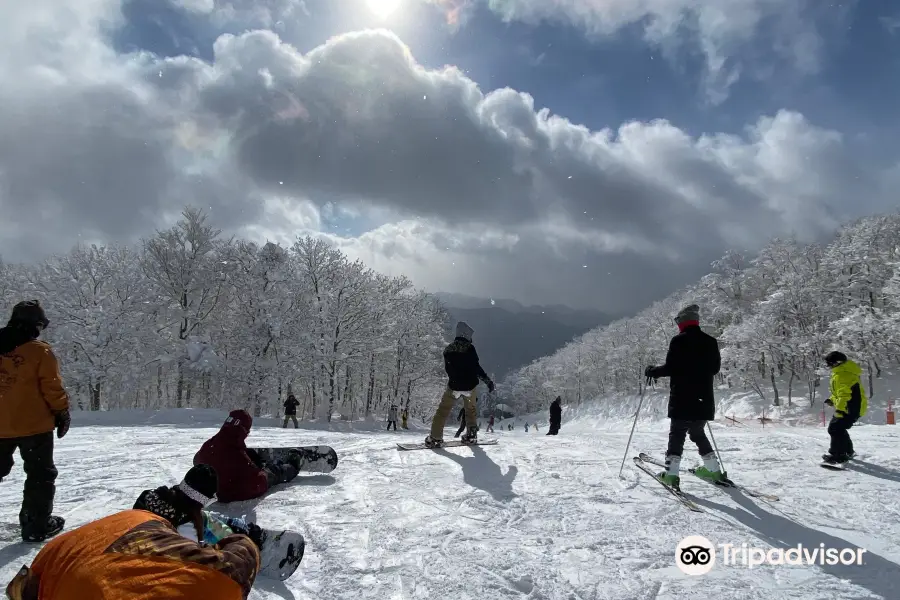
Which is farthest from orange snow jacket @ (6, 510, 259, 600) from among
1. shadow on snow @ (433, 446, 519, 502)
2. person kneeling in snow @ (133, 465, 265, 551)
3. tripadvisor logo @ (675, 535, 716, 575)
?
shadow on snow @ (433, 446, 519, 502)

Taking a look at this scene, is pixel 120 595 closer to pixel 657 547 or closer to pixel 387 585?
pixel 387 585

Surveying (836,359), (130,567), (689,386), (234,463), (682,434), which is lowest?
(234,463)

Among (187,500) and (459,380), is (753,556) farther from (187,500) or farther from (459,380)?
(459,380)

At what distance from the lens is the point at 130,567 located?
161 cm

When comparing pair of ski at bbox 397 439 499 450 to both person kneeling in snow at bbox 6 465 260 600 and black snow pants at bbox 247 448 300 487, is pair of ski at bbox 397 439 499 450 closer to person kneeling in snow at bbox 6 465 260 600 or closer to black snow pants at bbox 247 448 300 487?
black snow pants at bbox 247 448 300 487

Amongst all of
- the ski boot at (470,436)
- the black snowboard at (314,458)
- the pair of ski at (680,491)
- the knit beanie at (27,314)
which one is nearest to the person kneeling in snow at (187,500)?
the knit beanie at (27,314)

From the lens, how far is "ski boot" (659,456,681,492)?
521 cm

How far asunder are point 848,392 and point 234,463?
834 cm

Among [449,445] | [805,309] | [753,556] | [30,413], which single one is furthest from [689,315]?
[805,309]

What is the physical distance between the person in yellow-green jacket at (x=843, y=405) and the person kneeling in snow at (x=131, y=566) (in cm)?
801

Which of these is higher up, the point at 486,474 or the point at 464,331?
the point at 464,331

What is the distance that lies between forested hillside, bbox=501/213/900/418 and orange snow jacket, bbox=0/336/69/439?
3894cm

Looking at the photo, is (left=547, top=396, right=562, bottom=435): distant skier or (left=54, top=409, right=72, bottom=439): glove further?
(left=547, top=396, right=562, bottom=435): distant skier

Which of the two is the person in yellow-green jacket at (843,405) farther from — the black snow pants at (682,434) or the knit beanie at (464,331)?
the knit beanie at (464,331)
